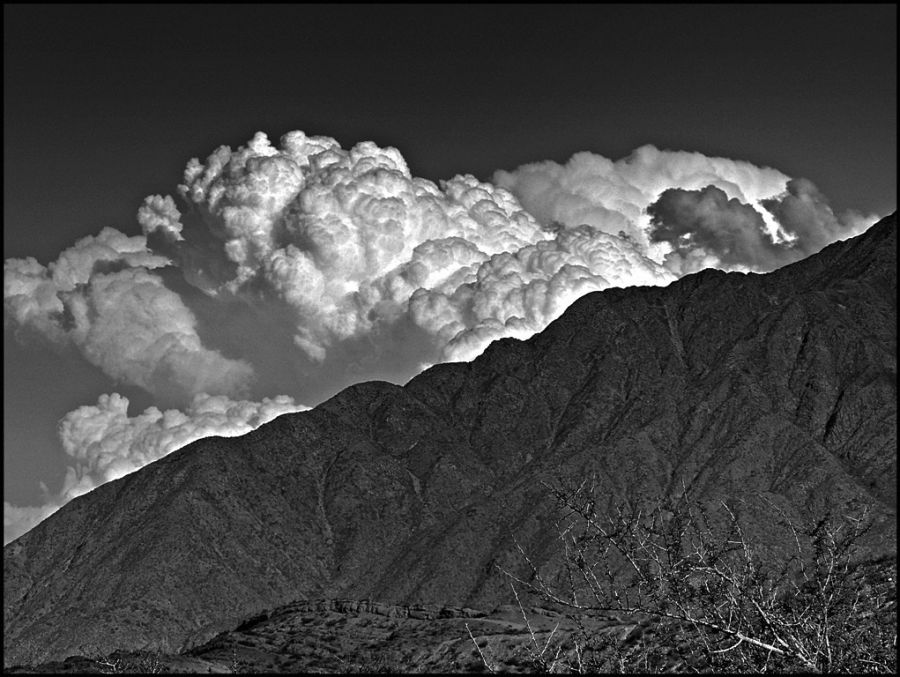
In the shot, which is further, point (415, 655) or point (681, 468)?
point (681, 468)

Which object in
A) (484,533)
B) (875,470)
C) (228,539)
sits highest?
(228,539)

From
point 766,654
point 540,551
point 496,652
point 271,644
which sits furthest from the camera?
point 540,551

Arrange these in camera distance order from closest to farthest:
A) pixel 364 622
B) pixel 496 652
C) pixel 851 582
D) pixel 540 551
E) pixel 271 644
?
pixel 851 582 → pixel 496 652 → pixel 271 644 → pixel 364 622 → pixel 540 551

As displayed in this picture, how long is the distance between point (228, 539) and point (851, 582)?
191 m

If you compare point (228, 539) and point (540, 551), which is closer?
point (540, 551)

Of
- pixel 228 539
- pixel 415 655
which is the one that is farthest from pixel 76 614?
pixel 415 655

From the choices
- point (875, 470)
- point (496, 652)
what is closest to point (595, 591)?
point (496, 652)

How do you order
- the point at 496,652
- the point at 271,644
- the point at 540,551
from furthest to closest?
the point at 540,551, the point at 271,644, the point at 496,652

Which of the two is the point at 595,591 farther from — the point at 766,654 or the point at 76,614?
the point at 76,614

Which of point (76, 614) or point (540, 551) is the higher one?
point (76, 614)

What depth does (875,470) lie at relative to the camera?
18012cm

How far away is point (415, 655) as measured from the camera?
8831 cm

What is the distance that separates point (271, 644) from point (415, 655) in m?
13.2

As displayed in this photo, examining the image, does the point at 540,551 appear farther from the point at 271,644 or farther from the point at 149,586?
the point at 271,644
